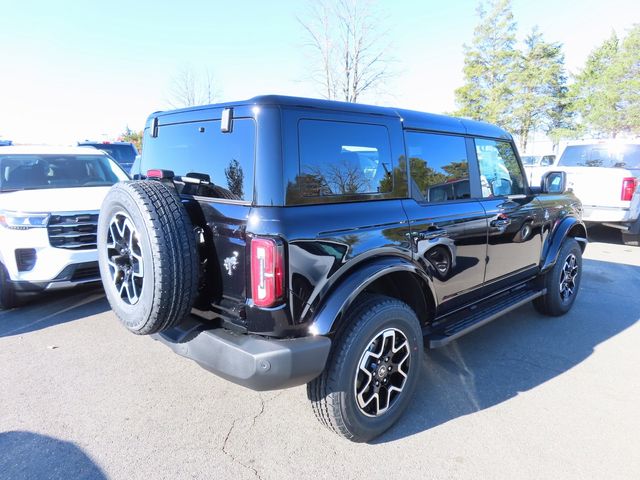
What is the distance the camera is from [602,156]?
27.5 ft

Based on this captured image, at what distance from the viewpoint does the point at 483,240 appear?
10.6 feet

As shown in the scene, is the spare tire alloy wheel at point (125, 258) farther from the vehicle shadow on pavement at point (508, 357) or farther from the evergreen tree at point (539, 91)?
the evergreen tree at point (539, 91)

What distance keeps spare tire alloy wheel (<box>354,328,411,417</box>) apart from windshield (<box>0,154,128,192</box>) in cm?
458

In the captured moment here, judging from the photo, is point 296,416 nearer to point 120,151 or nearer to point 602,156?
point 602,156

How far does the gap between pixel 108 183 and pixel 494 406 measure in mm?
5227

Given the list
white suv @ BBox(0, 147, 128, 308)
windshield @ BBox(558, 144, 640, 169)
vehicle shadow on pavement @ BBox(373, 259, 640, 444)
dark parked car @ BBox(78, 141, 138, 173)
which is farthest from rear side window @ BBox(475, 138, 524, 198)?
dark parked car @ BBox(78, 141, 138, 173)

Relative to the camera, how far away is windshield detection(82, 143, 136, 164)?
11.6 meters

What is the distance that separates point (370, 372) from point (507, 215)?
194 cm

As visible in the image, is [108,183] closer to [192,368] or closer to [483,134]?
[192,368]

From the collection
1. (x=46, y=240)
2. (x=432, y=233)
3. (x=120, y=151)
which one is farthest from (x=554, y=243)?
(x=120, y=151)

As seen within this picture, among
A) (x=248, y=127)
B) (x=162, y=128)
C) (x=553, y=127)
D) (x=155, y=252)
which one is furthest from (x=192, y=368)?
(x=553, y=127)

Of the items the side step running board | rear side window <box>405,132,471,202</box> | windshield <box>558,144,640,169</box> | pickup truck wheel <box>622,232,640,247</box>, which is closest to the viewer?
rear side window <box>405,132,471,202</box>

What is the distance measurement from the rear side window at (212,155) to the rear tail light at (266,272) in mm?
283

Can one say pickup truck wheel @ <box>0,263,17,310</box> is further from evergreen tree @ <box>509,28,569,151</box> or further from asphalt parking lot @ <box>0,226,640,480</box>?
evergreen tree @ <box>509,28,569,151</box>
